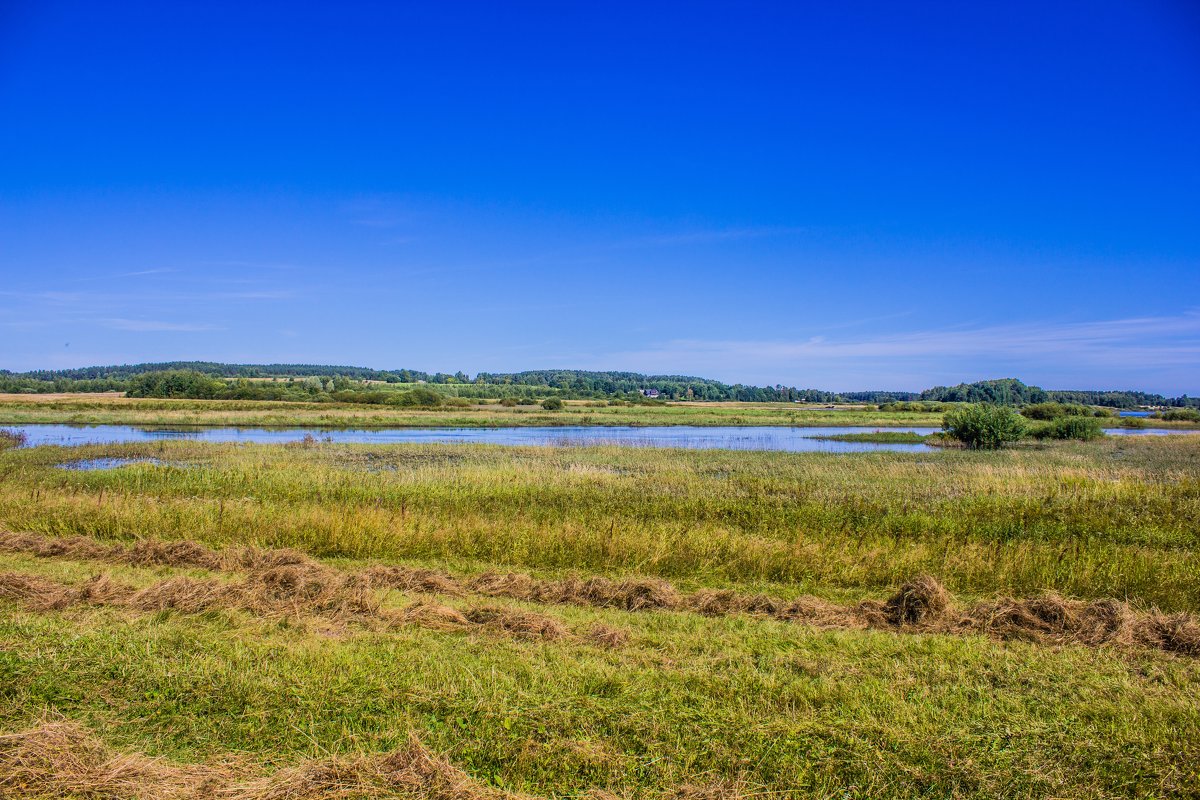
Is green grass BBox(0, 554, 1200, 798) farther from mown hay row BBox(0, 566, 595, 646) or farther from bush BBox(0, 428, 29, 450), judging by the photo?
bush BBox(0, 428, 29, 450)

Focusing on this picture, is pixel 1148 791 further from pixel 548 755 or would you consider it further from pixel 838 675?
pixel 548 755

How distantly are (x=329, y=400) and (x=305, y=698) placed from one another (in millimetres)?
Answer: 99115

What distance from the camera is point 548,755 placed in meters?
4.64

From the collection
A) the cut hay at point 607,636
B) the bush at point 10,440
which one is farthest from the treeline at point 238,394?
the cut hay at point 607,636

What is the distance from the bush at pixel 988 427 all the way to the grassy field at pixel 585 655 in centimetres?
3166

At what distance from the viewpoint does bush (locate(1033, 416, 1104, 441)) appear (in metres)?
49.6

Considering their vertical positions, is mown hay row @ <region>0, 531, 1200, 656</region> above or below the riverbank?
above

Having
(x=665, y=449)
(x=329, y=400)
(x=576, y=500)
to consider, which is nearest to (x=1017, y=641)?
(x=576, y=500)

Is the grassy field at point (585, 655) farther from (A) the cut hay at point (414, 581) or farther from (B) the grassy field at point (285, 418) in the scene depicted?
(B) the grassy field at point (285, 418)

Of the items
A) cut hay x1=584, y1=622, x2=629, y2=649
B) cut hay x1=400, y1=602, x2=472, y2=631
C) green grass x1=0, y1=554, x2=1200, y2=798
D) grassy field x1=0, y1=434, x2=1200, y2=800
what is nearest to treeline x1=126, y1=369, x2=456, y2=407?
grassy field x1=0, y1=434, x2=1200, y2=800

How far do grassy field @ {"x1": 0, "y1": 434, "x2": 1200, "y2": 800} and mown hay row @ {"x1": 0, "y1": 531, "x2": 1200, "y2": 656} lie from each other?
0.11 ft

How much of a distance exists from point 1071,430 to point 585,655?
55271 mm

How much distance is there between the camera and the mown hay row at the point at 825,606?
24.0ft

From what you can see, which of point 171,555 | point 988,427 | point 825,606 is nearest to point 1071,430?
point 988,427
